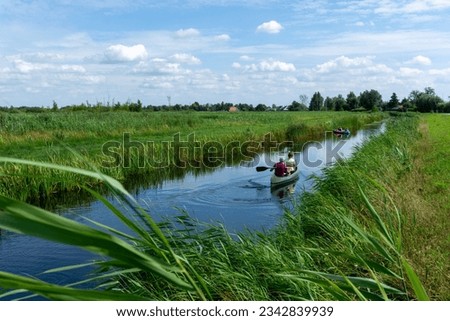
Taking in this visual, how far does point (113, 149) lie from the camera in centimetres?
1734

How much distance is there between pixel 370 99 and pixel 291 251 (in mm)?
95449

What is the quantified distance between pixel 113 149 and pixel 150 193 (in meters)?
4.52

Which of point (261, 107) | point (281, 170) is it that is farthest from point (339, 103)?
point (281, 170)

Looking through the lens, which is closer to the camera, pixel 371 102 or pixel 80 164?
pixel 80 164

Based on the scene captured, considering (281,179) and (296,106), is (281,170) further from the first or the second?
(296,106)

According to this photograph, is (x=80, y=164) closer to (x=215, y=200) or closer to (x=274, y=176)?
(x=215, y=200)

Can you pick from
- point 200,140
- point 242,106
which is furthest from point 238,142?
point 242,106

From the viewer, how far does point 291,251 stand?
579cm

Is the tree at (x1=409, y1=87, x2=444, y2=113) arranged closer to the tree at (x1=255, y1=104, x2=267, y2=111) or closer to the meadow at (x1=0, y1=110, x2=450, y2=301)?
the tree at (x1=255, y1=104, x2=267, y2=111)

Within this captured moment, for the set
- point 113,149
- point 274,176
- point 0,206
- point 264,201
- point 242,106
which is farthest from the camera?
point 242,106

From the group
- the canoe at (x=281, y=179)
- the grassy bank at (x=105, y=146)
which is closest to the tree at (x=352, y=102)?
the grassy bank at (x=105, y=146)

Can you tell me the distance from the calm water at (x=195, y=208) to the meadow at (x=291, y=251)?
1047mm

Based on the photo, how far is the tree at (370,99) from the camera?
9529 cm

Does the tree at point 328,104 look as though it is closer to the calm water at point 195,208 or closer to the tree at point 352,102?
the tree at point 352,102
